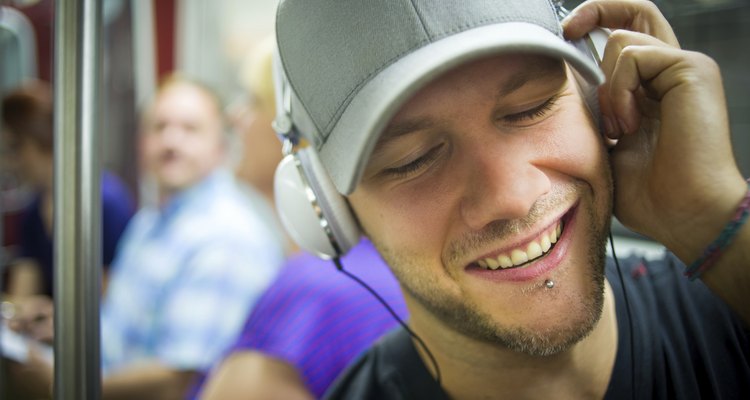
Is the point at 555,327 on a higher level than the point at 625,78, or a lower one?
lower

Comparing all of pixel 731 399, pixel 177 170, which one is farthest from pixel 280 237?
pixel 731 399

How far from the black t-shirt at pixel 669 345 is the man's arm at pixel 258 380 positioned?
297mm

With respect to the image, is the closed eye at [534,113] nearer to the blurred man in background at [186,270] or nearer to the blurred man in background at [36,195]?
the blurred man in background at [186,270]

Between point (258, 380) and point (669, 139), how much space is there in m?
0.89

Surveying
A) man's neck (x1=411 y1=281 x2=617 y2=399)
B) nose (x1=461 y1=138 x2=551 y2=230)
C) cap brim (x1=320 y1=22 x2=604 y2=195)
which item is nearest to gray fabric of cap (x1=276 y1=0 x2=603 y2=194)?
cap brim (x1=320 y1=22 x2=604 y2=195)

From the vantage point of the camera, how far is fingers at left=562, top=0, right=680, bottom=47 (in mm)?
743

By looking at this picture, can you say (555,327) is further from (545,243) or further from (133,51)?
(133,51)

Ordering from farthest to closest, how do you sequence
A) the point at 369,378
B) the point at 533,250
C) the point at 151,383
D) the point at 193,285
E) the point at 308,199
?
the point at 193,285 → the point at 151,383 → the point at 369,378 → the point at 308,199 → the point at 533,250

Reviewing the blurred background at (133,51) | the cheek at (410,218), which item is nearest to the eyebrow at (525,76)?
the cheek at (410,218)

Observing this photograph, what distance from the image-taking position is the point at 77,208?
0.91 m

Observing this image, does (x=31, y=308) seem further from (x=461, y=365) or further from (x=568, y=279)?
(x=568, y=279)

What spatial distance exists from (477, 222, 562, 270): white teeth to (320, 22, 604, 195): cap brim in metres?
0.20

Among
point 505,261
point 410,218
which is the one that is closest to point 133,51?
point 410,218

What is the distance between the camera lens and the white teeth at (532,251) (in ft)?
2.50
